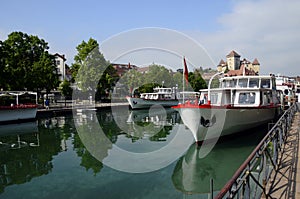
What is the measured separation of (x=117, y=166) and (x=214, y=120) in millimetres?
4799

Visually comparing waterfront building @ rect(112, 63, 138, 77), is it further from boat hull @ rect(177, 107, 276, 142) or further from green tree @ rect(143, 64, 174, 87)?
boat hull @ rect(177, 107, 276, 142)

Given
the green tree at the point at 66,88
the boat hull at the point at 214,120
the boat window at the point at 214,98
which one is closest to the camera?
the boat hull at the point at 214,120

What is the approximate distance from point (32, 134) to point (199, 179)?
13.2m

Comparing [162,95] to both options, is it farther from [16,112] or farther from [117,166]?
[117,166]

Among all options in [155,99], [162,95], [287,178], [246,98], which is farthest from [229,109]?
[162,95]

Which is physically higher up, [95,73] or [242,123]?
[95,73]

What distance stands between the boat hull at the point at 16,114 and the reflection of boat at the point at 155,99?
51.7ft

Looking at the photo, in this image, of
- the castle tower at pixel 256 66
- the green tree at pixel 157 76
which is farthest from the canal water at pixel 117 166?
the castle tower at pixel 256 66

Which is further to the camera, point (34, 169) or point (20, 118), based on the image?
point (20, 118)

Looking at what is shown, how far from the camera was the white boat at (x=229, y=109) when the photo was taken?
1097cm

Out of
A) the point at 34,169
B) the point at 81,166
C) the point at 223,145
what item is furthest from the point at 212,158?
the point at 34,169

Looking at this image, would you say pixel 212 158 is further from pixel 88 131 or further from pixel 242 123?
pixel 88 131

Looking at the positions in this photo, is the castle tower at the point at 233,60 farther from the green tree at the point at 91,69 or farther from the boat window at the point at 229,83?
the boat window at the point at 229,83

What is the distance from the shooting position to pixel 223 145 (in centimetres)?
1201
